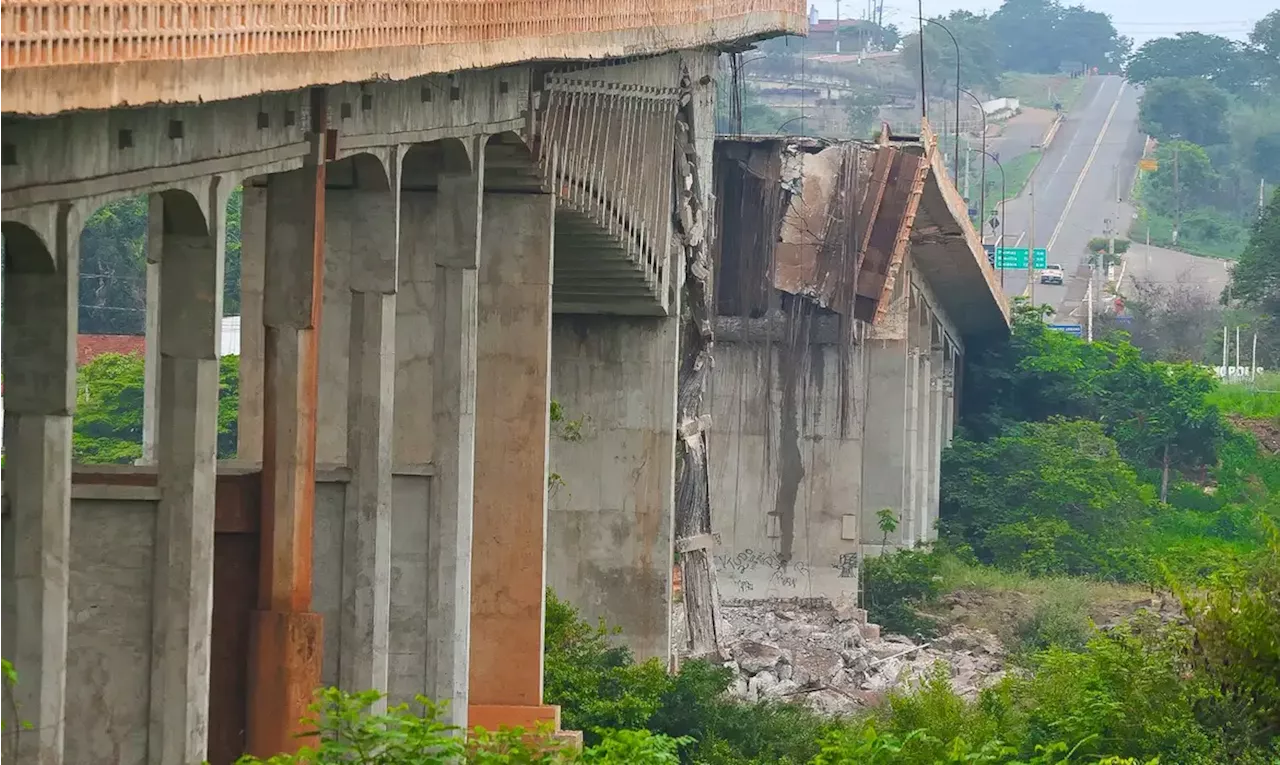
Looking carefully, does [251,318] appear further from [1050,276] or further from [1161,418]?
[1050,276]

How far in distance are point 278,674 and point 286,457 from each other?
1425mm

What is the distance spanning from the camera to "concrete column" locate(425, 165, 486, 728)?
21094 mm

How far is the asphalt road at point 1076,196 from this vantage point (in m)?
115

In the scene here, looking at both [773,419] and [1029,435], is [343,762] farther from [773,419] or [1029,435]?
[1029,435]

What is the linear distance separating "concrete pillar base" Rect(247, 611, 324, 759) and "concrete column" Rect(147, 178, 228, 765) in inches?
71.4

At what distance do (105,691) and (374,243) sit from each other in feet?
15.4

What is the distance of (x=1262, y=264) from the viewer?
265 feet

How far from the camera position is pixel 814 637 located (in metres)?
41.6

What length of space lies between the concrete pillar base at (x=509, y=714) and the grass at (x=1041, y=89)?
5828 inches

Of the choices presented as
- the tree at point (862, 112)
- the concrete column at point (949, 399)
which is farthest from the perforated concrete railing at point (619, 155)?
the tree at point (862, 112)

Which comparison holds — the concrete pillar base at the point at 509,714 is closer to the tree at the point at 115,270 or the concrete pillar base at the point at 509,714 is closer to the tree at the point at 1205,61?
the tree at the point at 115,270

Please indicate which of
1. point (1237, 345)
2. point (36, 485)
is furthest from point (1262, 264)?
point (36, 485)

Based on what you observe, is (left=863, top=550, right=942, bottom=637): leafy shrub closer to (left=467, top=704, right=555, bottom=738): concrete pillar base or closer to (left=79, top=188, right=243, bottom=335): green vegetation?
(left=79, top=188, right=243, bottom=335): green vegetation

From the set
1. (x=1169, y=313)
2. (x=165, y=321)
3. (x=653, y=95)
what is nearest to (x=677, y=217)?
(x=653, y=95)
